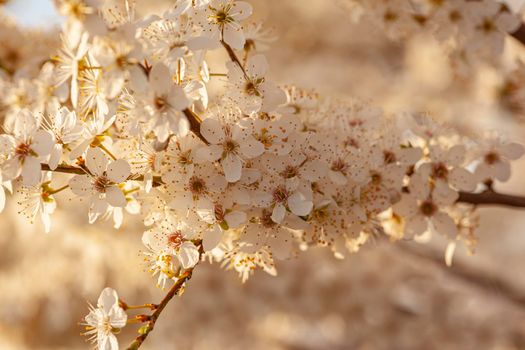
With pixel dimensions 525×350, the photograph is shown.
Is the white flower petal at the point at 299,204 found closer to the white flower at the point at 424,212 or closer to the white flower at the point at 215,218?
the white flower at the point at 215,218

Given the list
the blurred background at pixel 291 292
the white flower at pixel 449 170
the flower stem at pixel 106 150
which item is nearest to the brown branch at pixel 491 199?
the white flower at pixel 449 170

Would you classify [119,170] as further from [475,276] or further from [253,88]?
[475,276]

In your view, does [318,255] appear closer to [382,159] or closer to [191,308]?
[191,308]

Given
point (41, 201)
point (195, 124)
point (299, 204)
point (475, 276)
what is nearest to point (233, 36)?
point (195, 124)

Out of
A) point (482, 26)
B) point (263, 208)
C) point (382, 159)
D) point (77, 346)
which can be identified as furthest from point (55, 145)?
point (77, 346)

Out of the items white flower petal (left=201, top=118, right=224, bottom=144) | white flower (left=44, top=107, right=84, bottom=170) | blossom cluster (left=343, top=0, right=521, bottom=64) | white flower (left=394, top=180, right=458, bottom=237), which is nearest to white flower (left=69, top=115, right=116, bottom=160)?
white flower (left=44, top=107, right=84, bottom=170)

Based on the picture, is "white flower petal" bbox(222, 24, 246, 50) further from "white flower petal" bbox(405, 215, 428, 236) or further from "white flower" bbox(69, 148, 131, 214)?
"white flower petal" bbox(405, 215, 428, 236)
